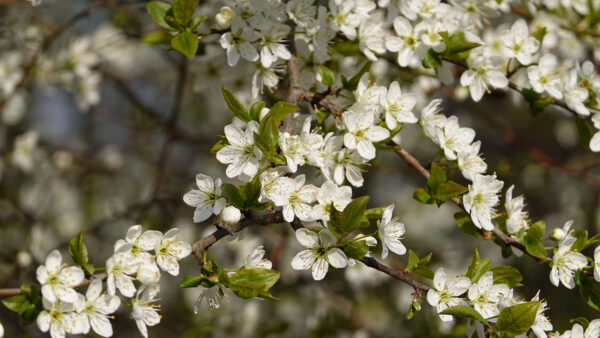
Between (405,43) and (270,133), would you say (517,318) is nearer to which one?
(270,133)

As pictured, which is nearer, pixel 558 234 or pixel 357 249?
pixel 357 249

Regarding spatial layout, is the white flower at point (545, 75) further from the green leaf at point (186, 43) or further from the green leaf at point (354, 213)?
the green leaf at point (186, 43)

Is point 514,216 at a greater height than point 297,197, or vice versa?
point 297,197

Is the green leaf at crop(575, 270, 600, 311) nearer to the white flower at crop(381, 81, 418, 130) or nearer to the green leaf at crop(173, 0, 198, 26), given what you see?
the white flower at crop(381, 81, 418, 130)

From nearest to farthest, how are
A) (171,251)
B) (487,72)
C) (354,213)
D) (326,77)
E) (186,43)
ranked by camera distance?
(354,213)
(171,251)
(186,43)
(326,77)
(487,72)

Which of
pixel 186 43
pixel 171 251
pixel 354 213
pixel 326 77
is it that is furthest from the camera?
pixel 326 77

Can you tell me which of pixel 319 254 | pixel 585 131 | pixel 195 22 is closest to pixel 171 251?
pixel 319 254

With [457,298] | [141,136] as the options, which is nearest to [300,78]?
[457,298]

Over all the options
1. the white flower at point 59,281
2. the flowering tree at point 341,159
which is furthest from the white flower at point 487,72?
the white flower at point 59,281
